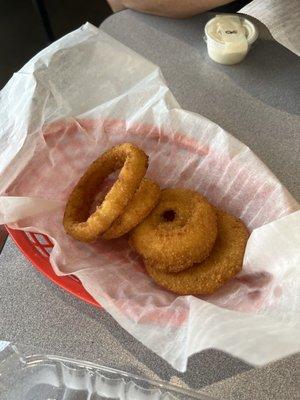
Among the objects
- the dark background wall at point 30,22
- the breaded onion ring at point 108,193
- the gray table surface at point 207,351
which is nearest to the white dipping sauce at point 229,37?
the gray table surface at point 207,351

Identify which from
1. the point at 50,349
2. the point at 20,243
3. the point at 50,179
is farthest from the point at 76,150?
the point at 50,349

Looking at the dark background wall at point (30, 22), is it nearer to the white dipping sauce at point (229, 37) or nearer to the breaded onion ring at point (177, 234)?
the white dipping sauce at point (229, 37)

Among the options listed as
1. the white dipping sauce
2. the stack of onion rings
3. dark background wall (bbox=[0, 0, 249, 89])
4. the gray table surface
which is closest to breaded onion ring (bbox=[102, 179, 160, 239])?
the stack of onion rings

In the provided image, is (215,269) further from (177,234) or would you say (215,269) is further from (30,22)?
(30,22)

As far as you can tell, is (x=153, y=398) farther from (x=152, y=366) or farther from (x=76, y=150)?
(x=76, y=150)

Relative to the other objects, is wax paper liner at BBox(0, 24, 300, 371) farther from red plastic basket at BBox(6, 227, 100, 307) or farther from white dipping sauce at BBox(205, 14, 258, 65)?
white dipping sauce at BBox(205, 14, 258, 65)

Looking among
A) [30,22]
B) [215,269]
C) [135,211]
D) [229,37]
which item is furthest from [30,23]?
[215,269]
